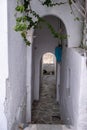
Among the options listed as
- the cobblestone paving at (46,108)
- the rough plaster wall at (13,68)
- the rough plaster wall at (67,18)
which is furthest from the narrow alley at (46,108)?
the rough plaster wall at (13,68)

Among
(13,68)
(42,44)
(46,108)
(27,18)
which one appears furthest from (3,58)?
(42,44)

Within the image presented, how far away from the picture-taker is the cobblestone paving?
10.2 m

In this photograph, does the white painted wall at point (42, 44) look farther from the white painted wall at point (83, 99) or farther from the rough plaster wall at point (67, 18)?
the white painted wall at point (83, 99)

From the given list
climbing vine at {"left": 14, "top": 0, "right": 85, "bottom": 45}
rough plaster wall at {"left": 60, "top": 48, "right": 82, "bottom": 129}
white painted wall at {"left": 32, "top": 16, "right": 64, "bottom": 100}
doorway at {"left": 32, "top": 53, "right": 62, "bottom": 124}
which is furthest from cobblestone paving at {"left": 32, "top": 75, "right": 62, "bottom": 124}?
climbing vine at {"left": 14, "top": 0, "right": 85, "bottom": 45}

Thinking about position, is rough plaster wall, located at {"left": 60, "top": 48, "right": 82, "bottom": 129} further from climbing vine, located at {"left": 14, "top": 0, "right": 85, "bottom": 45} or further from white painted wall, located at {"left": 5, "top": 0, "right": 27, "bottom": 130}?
white painted wall, located at {"left": 5, "top": 0, "right": 27, "bottom": 130}

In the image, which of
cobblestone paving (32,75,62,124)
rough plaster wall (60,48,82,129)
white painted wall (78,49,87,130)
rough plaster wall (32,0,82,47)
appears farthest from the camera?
cobblestone paving (32,75,62,124)

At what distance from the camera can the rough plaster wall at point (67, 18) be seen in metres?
8.37

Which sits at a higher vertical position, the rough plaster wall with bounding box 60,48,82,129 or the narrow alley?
the rough plaster wall with bounding box 60,48,82,129

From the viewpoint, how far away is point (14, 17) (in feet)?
18.8

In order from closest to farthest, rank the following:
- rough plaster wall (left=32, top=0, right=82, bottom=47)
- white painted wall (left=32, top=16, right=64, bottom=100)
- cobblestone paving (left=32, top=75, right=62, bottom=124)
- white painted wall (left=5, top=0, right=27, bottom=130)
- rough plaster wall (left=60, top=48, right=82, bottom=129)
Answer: white painted wall (left=5, top=0, right=27, bottom=130), rough plaster wall (left=60, top=48, right=82, bottom=129), rough plaster wall (left=32, top=0, right=82, bottom=47), cobblestone paving (left=32, top=75, right=62, bottom=124), white painted wall (left=32, top=16, right=64, bottom=100)

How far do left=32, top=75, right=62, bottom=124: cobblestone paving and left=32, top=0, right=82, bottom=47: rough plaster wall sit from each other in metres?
3.69

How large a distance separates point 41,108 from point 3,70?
7014mm

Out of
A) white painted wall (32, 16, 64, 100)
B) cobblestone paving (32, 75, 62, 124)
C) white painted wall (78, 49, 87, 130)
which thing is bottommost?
cobblestone paving (32, 75, 62, 124)

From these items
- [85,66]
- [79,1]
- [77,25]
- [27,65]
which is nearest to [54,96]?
[27,65]
